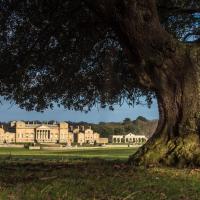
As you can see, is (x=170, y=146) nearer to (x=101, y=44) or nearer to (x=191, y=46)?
(x=191, y=46)

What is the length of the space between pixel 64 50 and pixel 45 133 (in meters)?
164

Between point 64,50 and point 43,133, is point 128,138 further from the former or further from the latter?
point 64,50

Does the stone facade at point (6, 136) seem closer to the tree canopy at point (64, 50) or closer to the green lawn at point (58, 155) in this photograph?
the green lawn at point (58, 155)

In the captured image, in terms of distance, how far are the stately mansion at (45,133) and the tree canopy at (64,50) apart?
146603mm

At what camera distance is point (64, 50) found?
53.3 feet

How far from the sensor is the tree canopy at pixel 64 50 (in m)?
14.8

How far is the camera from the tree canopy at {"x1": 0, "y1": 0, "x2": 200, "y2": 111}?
14.8 metres

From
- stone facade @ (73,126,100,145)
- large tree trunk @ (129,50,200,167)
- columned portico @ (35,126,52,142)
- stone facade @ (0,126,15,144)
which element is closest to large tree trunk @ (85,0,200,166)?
large tree trunk @ (129,50,200,167)

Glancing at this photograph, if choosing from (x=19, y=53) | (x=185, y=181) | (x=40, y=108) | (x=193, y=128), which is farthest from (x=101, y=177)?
(x=40, y=108)

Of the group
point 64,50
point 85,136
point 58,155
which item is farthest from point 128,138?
point 64,50

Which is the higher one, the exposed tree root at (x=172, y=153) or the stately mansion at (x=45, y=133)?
the stately mansion at (x=45, y=133)

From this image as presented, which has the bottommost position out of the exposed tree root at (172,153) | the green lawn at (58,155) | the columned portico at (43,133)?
the green lawn at (58,155)

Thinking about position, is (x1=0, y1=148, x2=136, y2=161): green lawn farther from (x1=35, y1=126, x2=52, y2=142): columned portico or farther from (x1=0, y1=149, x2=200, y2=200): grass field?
(x1=35, y1=126, x2=52, y2=142): columned portico

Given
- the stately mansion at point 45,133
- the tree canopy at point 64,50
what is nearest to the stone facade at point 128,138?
the stately mansion at point 45,133
